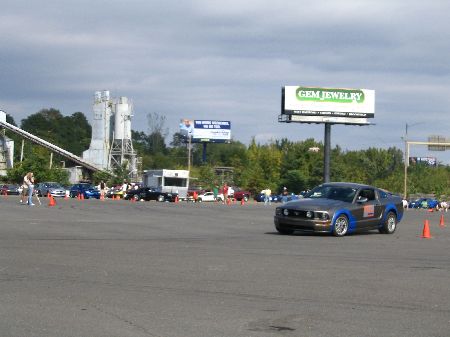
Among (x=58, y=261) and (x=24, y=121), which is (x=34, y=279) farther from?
(x=24, y=121)

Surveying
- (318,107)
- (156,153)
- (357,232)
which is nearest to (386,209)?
(357,232)

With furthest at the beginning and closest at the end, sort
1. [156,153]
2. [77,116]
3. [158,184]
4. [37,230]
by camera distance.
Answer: [77,116]
[156,153]
[158,184]
[37,230]

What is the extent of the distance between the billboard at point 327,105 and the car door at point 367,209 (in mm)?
67070

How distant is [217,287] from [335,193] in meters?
12.2

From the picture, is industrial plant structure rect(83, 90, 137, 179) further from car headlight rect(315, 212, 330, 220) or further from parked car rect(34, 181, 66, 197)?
car headlight rect(315, 212, 330, 220)

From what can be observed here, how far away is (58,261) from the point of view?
539 inches

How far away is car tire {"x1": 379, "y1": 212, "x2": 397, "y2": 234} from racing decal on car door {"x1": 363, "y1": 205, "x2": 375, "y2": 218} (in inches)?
32.8

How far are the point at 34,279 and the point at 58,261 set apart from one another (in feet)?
7.19

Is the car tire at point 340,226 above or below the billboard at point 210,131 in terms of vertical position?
below

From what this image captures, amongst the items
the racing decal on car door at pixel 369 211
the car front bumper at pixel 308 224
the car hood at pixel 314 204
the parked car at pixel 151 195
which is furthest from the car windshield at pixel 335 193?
the parked car at pixel 151 195

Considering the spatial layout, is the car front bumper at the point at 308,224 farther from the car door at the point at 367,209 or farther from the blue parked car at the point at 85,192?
the blue parked car at the point at 85,192

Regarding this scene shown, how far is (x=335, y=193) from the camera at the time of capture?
74.8 feet

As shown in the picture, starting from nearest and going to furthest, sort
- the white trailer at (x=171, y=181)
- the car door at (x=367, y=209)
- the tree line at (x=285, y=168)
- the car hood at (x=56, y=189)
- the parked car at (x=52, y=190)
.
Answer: the car door at (x=367, y=209)
the car hood at (x=56, y=189)
the parked car at (x=52, y=190)
the white trailer at (x=171, y=181)
the tree line at (x=285, y=168)

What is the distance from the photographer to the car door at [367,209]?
22.5 m
